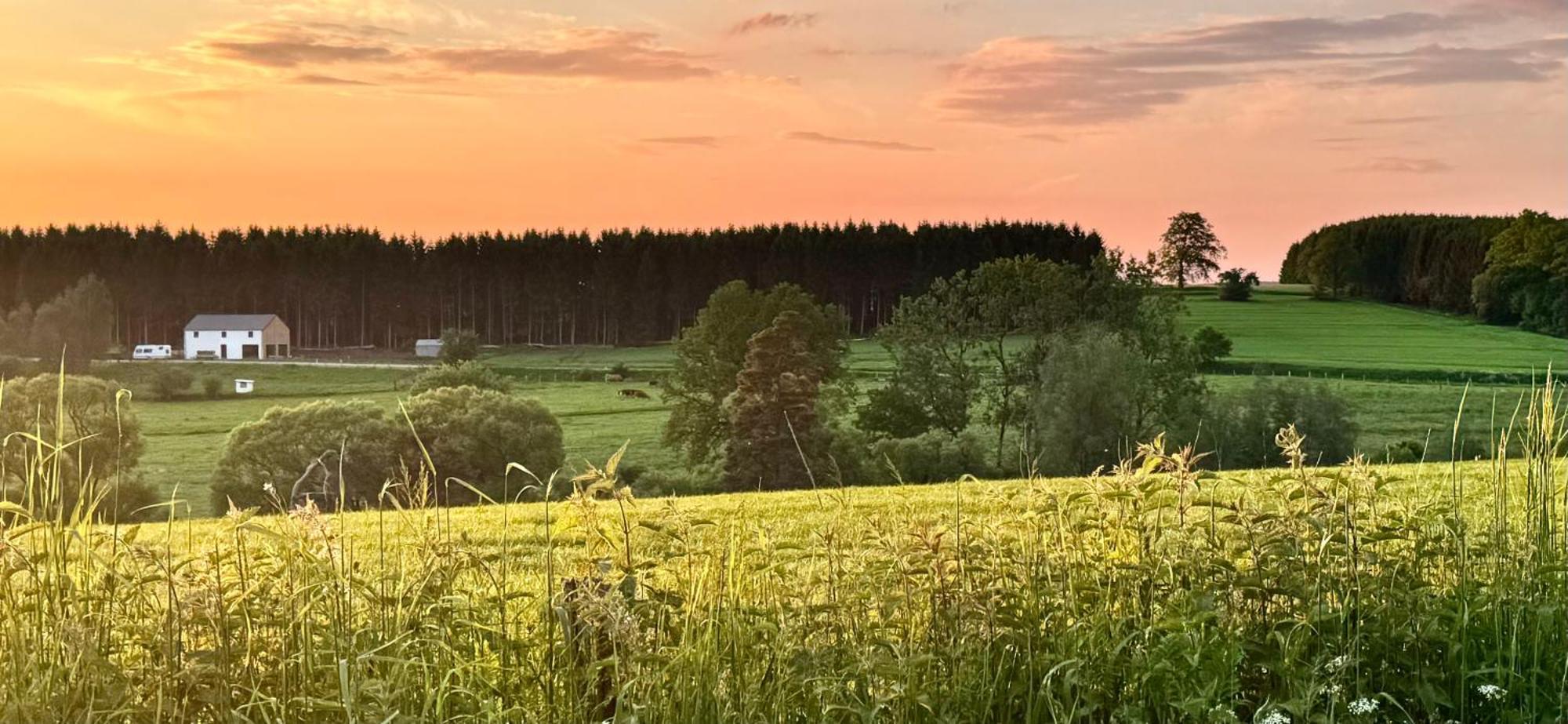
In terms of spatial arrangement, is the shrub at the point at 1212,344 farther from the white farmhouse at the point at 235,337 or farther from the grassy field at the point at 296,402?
the white farmhouse at the point at 235,337

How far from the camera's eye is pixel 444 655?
479 cm

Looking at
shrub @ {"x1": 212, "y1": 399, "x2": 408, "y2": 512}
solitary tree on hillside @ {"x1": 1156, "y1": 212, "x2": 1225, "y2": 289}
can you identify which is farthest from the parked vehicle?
solitary tree on hillside @ {"x1": 1156, "y1": 212, "x2": 1225, "y2": 289}

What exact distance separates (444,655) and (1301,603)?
3.32 meters

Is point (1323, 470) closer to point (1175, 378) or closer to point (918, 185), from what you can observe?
point (1175, 378)

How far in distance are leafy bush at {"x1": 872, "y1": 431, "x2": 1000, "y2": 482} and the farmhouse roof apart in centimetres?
5674

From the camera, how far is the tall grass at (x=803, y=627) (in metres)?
4.55

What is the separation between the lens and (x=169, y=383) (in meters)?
76.7

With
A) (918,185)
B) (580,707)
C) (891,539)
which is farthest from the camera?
(918,185)

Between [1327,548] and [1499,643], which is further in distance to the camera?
[1327,548]

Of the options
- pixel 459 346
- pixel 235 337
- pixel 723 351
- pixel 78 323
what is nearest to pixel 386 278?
pixel 235 337

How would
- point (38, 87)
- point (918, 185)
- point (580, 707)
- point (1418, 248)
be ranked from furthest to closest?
point (1418, 248) < point (918, 185) < point (38, 87) < point (580, 707)

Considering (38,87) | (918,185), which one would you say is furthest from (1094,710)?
(918,185)

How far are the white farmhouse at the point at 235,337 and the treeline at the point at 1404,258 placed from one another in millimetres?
68070

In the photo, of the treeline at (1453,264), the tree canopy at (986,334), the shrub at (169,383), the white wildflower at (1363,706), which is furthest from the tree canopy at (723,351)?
the white wildflower at (1363,706)
